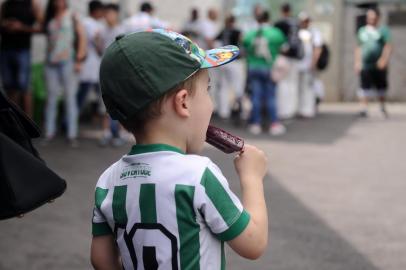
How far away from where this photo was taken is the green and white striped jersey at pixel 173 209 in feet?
6.91

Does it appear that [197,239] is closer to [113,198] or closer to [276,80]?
[113,198]

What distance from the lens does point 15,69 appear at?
9.68m

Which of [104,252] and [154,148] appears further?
[104,252]

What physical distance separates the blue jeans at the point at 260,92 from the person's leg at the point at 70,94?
298 centimetres

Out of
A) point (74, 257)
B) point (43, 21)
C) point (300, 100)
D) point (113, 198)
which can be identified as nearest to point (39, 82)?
point (43, 21)

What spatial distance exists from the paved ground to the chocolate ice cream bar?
2542mm

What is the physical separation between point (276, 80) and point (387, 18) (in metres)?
7.79

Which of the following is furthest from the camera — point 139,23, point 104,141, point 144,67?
point 139,23

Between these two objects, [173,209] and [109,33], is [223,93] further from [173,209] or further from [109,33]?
[173,209]

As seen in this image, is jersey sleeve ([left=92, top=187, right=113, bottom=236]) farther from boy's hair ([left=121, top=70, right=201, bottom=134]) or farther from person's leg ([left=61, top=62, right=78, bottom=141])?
person's leg ([left=61, top=62, right=78, bottom=141])

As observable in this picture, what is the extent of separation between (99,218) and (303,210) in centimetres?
425

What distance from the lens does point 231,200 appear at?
2.12m

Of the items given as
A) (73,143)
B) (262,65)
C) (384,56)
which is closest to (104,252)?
(73,143)

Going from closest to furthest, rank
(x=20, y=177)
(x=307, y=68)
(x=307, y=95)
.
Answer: (x=20, y=177)
(x=307, y=68)
(x=307, y=95)
